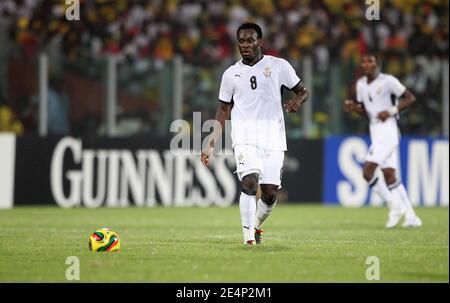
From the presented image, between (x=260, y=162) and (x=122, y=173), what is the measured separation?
8706 mm

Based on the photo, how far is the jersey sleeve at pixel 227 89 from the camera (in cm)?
1047

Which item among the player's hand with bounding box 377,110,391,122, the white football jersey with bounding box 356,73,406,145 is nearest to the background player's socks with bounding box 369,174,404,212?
the white football jersey with bounding box 356,73,406,145

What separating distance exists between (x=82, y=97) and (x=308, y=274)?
1135 centimetres

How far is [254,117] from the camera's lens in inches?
408

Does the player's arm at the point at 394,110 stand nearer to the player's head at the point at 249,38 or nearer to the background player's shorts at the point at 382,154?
the background player's shorts at the point at 382,154

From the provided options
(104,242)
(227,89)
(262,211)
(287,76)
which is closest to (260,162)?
(262,211)

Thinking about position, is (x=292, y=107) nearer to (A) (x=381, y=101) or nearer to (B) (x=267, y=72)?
(B) (x=267, y=72)

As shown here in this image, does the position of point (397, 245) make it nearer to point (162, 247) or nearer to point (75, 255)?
point (162, 247)

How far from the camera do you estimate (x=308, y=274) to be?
8.08m

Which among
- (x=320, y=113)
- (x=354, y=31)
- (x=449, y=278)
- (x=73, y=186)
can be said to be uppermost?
(x=354, y=31)

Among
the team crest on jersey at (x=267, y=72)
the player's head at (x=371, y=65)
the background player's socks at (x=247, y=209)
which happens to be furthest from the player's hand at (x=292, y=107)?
the player's head at (x=371, y=65)

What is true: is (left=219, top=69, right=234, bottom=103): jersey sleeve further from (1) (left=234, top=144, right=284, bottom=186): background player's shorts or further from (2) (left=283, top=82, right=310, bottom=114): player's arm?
(2) (left=283, top=82, right=310, bottom=114): player's arm

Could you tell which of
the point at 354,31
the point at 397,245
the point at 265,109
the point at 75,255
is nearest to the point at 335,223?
the point at 397,245

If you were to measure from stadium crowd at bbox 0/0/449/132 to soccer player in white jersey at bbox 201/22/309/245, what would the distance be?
841 cm
